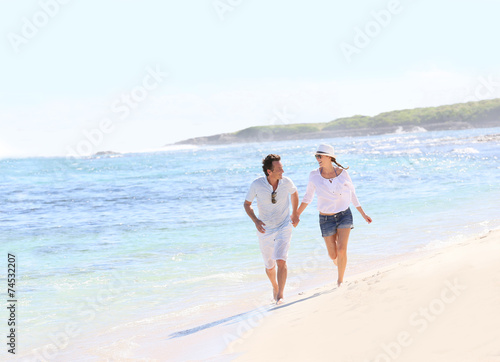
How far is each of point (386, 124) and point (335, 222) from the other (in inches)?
6834

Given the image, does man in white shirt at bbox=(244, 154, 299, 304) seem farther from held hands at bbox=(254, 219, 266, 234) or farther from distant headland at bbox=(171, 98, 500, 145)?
distant headland at bbox=(171, 98, 500, 145)

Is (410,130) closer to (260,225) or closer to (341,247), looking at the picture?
(341,247)

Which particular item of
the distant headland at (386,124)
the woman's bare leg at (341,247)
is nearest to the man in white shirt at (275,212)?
the woman's bare leg at (341,247)

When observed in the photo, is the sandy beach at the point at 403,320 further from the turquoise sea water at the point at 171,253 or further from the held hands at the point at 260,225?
the turquoise sea water at the point at 171,253

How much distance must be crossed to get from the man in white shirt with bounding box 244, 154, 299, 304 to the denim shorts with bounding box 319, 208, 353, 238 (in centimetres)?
39

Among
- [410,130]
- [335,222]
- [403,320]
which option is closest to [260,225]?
[335,222]

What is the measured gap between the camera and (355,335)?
4223 mm

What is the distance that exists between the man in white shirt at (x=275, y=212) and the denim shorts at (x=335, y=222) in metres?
0.39

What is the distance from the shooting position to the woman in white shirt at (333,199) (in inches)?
255

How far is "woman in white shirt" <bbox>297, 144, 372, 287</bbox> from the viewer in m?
6.47

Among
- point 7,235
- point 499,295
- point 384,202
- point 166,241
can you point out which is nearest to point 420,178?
point 384,202

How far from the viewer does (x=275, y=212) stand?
21.1 ft

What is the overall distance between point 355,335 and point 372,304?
55 cm

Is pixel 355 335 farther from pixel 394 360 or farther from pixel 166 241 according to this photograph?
pixel 166 241
